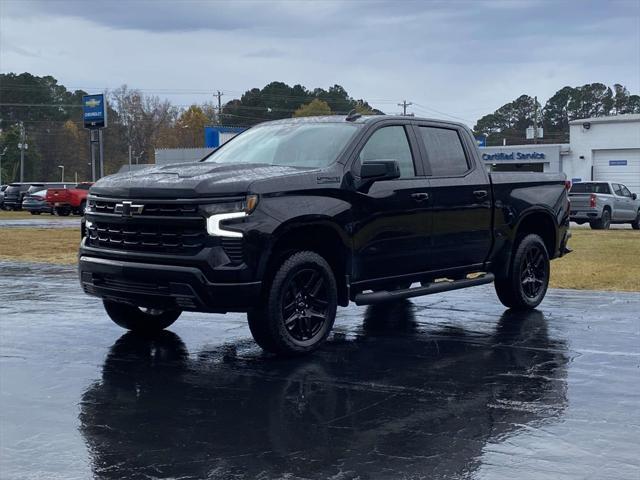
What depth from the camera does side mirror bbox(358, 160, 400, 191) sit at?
7.48 metres

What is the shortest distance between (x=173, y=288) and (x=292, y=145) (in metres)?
2.09

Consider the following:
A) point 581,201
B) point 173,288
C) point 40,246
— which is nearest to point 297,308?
point 173,288

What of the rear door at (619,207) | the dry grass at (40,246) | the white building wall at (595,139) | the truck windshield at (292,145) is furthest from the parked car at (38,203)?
the truck windshield at (292,145)

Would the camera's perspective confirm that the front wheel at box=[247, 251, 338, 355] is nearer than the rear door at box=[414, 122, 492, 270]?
Yes

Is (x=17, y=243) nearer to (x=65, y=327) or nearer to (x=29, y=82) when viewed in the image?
(x=65, y=327)

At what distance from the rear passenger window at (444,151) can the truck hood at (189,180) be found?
181 centimetres

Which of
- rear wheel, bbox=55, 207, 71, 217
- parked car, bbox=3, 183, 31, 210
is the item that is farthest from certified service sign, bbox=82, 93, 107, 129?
rear wheel, bbox=55, 207, 71, 217

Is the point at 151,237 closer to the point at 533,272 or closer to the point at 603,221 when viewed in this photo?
the point at 533,272

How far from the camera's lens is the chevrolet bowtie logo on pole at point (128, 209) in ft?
22.6

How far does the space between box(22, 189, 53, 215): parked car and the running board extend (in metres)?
38.4

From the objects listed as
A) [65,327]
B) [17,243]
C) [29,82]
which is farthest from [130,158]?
[65,327]

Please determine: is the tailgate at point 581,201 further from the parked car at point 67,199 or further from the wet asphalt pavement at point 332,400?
the parked car at point 67,199

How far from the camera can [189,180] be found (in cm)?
679

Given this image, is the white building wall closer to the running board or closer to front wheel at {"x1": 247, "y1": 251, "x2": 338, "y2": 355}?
the running board
